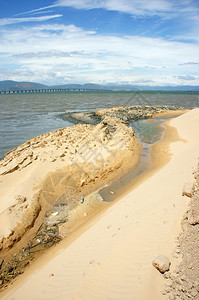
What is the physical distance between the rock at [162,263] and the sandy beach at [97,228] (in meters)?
0.10

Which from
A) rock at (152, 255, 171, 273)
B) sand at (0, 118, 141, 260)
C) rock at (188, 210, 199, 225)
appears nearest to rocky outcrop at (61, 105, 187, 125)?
sand at (0, 118, 141, 260)

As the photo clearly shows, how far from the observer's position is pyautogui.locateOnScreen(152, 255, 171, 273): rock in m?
3.17

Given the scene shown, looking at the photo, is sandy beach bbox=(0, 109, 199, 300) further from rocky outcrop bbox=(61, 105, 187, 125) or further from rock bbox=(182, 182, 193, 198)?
rocky outcrop bbox=(61, 105, 187, 125)

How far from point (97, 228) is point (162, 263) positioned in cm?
205

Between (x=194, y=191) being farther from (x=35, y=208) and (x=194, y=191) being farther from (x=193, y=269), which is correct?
(x=35, y=208)

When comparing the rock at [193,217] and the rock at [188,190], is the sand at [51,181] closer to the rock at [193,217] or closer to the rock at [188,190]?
the rock at [188,190]

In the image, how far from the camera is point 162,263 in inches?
126

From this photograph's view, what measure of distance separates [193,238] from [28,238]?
3989 millimetres

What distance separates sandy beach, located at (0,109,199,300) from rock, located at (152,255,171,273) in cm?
10

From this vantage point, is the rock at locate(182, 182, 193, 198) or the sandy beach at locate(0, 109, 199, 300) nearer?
the sandy beach at locate(0, 109, 199, 300)

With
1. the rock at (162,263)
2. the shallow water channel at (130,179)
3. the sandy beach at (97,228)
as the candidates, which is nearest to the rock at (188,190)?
the sandy beach at (97,228)

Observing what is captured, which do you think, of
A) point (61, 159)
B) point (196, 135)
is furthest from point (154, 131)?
point (61, 159)

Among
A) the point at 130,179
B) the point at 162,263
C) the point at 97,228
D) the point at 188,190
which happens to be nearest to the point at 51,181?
the point at 97,228

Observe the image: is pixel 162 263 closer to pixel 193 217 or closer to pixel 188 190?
pixel 193 217
